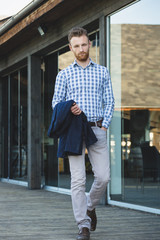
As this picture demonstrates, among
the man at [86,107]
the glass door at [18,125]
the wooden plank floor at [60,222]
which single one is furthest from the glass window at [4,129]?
the man at [86,107]

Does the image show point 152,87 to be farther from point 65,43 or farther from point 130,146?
point 65,43

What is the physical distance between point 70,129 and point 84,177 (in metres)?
0.42

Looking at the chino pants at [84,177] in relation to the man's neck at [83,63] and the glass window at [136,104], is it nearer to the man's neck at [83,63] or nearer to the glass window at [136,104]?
the man's neck at [83,63]

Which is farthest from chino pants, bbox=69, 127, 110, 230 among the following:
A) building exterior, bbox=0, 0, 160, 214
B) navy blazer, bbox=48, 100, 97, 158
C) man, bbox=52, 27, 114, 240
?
building exterior, bbox=0, 0, 160, 214

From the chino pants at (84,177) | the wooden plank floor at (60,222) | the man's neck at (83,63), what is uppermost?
the man's neck at (83,63)

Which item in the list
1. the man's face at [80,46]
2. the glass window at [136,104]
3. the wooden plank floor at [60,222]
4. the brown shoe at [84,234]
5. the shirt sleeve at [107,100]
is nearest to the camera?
the brown shoe at [84,234]

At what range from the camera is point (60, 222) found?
4809 mm

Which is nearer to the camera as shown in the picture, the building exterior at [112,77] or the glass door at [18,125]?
the building exterior at [112,77]

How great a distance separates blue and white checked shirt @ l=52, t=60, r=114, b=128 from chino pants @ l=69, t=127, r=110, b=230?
156mm

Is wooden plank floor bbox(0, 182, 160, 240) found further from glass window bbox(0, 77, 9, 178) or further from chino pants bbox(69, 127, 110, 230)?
glass window bbox(0, 77, 9, 178)

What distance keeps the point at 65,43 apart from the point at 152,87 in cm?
302

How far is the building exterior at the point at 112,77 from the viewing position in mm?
5801

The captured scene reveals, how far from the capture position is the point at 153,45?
5.72 m

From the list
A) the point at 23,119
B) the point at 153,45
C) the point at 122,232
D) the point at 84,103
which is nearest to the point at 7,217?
the point at 122,232
